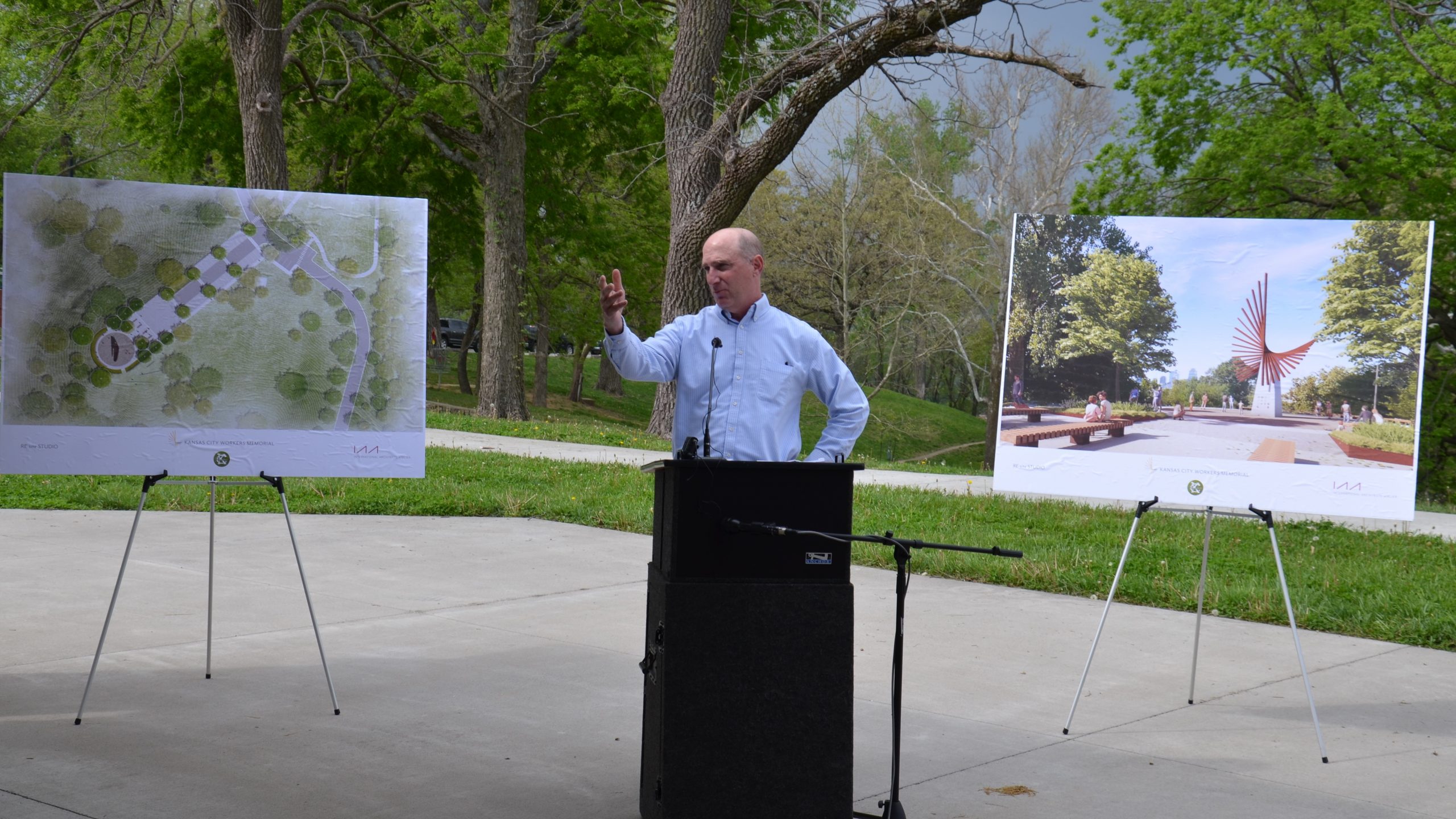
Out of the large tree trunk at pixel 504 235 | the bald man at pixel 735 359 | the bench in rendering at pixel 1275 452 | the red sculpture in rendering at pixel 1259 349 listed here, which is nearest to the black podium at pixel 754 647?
the bald man at pixel 735 359

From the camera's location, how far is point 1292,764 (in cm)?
498

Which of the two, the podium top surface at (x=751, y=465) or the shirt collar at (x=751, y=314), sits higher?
the shirt collar at (x=751, y=314)

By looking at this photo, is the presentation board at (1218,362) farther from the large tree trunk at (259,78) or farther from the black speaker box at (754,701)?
the large tree trunk at (259,78)

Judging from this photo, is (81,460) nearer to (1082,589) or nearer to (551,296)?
(1082,589)

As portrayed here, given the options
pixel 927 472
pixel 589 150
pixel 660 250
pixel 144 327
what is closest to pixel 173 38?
pixel 589 150

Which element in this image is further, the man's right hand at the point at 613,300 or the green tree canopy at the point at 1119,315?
the green tree canopy at the point at 1119,315

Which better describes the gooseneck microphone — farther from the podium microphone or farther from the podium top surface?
the podium microphone

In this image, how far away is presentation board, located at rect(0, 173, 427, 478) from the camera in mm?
5500

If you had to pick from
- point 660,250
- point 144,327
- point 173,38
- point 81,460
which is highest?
point 173,38

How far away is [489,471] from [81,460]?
27.2 feet

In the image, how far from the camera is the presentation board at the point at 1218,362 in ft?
19.4

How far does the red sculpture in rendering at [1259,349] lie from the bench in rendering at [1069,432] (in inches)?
24.9

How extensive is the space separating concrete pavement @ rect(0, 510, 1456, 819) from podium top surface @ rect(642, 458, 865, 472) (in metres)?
1.28

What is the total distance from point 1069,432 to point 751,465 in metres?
2.96
